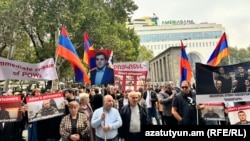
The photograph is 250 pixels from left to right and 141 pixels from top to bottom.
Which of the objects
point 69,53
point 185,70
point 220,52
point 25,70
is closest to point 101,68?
point 69,53

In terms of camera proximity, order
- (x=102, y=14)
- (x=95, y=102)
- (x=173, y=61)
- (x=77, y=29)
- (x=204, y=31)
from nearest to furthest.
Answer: (x=95, y=102)
(x=173, y=61)
(x=77, y=29)
(x=102, y=14)
(x=204, y=31)

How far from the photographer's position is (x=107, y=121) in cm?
753

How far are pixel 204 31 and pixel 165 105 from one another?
459 ft

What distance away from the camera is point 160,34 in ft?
495

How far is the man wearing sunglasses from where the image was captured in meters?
8.09

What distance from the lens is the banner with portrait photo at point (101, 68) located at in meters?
10.6

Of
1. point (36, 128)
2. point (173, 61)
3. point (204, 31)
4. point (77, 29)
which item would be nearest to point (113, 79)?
point (36, 128)

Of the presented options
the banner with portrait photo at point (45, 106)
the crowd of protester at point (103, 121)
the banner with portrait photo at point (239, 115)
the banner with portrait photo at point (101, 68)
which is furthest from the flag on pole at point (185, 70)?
the banner with portrait photo at point (239, 115)

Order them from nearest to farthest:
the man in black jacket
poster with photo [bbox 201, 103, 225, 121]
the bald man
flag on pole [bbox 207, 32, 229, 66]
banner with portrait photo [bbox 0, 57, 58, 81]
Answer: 1. the bald man
2. the man in black jacket
3. poster with photo [bbox 201, 103, 225, 121]
4. banner with portrait photo [bbox 0, 57, 58, 81]
5. flag on pole [bbox 207, 32, 229, 66]

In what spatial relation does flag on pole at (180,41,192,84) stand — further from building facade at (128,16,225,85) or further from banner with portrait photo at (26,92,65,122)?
building facade at (128,16,225,85)

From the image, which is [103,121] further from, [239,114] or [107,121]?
[239,114]

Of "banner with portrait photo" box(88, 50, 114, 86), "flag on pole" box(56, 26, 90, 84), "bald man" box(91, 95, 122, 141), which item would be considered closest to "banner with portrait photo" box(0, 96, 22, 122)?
"bald man" box(91, 95, 122, 141)

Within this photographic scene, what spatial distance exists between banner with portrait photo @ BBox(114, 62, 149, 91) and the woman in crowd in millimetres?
3739

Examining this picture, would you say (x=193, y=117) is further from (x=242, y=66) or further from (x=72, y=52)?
(x=72, y=52)
